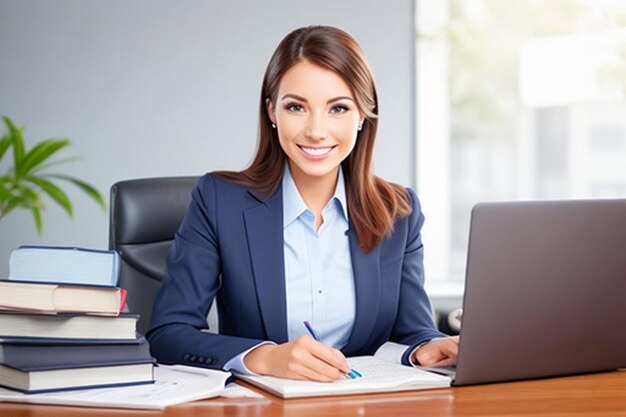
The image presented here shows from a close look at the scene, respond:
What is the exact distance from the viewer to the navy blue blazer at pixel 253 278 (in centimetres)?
205

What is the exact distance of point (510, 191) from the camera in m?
4.28

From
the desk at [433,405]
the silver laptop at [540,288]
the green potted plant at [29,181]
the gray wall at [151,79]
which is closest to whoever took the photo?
the desk at [433,405]

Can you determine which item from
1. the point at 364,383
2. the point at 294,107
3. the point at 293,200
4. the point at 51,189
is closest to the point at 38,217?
the point at 51,189

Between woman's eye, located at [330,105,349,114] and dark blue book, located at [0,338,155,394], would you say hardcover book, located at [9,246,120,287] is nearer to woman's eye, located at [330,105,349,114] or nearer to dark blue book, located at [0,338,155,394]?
dark blue book, located at [0,338,155,394]

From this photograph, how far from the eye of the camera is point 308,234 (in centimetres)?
218

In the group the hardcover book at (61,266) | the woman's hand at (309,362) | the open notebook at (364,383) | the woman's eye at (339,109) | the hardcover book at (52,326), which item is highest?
the woman's eye at (339,109)

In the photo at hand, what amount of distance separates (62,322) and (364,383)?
→ 0.47 meters

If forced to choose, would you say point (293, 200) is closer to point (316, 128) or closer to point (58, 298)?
point (316, 128)

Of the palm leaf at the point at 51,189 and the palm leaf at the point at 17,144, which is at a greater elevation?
the palm leaf at the point at 17,144

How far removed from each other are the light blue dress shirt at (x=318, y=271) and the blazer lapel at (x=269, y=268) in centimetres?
4

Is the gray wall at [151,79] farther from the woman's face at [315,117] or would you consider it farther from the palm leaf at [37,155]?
the woman's face at [315,117]

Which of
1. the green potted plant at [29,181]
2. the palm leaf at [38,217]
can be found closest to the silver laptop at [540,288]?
the green potted plant at [29,181]

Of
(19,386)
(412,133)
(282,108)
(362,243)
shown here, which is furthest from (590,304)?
(412,133)

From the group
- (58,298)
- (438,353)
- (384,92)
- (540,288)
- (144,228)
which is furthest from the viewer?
(384,92)
